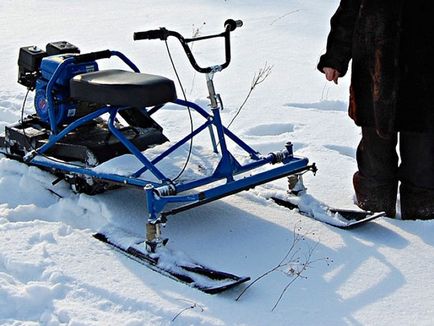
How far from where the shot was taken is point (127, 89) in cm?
377

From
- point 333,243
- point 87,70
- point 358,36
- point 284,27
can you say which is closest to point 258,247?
point 333,243

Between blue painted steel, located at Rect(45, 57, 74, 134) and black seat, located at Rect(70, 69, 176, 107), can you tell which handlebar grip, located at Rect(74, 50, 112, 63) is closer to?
blue painted steel, located at Rect(45, 57, 74, 134)

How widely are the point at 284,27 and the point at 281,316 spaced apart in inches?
208

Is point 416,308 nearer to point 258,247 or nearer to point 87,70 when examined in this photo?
point 258,247

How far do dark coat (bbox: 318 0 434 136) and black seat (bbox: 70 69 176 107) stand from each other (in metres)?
0.98

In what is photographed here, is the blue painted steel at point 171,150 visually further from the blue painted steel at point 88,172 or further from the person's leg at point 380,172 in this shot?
the person's leg at point 380,172

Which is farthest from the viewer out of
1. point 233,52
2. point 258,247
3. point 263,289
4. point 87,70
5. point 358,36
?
point 233,52

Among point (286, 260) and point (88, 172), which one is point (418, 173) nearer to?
point (286, 260)

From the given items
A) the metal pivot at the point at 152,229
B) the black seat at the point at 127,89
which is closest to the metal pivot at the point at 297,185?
the black seat at the point at 127,89

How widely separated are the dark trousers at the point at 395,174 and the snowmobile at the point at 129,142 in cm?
36

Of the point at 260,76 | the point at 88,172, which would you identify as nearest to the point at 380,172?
the point at 88,172

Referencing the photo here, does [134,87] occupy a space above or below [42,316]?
above

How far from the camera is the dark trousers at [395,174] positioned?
13.4 feet

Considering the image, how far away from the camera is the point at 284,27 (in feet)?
26.2
